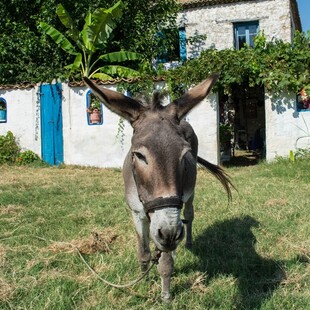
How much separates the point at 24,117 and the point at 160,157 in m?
12.0

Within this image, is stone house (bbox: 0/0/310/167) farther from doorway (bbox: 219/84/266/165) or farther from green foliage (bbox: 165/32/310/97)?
green foliage (bbox: 165/32/310/97)

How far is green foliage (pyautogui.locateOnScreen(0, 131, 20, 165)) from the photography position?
42.3ft

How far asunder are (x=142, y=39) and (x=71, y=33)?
10.0ft

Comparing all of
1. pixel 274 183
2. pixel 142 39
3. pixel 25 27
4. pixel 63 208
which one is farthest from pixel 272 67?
pixel 25 27

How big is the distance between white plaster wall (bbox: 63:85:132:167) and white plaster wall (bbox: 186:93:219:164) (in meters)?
2.22

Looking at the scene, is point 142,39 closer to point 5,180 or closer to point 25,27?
point 25,27

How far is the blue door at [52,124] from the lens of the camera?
13031 millimetres

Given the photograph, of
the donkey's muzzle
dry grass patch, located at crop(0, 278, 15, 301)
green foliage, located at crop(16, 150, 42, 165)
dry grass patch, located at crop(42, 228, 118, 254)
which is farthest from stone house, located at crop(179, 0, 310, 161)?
the donkey's muzzle

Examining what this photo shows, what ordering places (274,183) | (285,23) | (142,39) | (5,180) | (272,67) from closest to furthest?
(274,183), (5,180), (272,67), (142,39), (285,23)

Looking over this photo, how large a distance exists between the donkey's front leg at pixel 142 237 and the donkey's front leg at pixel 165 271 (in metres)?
0.37

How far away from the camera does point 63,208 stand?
665 cm

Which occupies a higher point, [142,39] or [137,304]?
[142,39]

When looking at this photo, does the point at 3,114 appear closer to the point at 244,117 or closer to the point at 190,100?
the point at 244,117

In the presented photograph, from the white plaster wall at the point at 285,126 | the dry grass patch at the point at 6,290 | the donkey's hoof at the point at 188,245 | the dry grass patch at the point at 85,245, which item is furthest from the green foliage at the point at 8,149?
the dry grass patch at the point at 6,290
